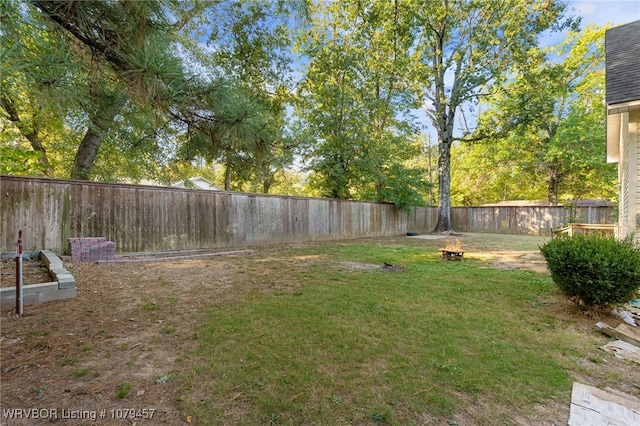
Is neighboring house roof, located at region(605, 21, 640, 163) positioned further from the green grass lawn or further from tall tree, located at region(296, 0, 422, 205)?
tall tree, located at region(296, 0, 422, 205)

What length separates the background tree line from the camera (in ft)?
6.99

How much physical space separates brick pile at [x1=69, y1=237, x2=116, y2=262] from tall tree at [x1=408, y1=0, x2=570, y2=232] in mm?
13541

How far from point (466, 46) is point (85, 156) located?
14979 mm

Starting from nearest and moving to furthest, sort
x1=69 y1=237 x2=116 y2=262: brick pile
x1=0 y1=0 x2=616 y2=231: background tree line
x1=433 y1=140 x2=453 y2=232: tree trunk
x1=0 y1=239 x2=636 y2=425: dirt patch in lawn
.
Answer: x1=0 y1=239 x2=636 y2=425: dirt patch in lawn
x1=0 y1=0 x2=616 y2=231: background tree line
x1=69 y1=237 x2=116 y2=262: brick pile
x1=433 y1=140 x2=453 y2=232: tree trunk

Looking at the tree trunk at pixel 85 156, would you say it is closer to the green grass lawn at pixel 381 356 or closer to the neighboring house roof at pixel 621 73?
the green grass lawn at pixel 381 356

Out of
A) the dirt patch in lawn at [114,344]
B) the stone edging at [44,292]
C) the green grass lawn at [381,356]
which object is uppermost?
the stone edging at [44,292]

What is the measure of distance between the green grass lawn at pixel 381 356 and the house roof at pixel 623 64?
136 inches

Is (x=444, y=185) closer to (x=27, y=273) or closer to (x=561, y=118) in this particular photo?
(x=561, y=118)

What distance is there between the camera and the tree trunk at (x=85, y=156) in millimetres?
7254

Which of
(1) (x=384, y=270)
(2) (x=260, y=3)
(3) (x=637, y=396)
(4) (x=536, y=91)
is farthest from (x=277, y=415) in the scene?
(4) (x=536, y=91)

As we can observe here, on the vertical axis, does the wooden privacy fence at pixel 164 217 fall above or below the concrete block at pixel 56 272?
above

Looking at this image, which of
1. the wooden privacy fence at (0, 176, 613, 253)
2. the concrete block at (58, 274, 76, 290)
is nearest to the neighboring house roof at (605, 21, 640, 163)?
the wooden privacy fence at (0, 176, 613, 253)

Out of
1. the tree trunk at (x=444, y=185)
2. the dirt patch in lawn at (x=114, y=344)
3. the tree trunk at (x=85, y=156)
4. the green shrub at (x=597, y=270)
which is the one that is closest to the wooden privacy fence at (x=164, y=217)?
the dirt patch in lawn at (x=114, y=344)

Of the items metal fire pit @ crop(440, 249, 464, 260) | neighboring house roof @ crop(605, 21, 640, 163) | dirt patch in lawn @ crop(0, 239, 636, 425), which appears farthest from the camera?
metal fire pit @ crop(440, 249, 464, 260)
